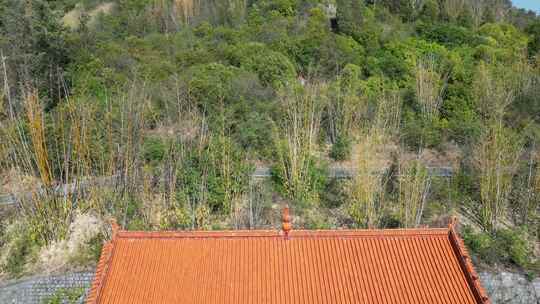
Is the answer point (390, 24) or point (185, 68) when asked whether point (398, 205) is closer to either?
point (185, 68)

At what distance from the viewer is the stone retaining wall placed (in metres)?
11.9

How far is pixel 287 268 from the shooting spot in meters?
8.24

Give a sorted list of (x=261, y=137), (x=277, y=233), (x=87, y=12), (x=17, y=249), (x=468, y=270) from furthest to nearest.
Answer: (x=87, y=12) < (x=261, y=137) < (x=17, y=249) < (x=277, y=233) < (x=468, y=270)

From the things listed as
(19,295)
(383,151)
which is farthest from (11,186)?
A: (383,151)

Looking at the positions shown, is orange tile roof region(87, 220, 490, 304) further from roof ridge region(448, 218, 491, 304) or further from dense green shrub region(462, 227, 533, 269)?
dense green shrub region(462, 227, 533, 269)

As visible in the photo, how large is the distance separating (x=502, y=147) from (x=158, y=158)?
11.4m

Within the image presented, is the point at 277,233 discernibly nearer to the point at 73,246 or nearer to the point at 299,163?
the point at 299,163

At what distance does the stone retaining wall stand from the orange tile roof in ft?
15.3

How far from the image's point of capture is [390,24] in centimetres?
3238

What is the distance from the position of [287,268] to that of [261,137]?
920 cm

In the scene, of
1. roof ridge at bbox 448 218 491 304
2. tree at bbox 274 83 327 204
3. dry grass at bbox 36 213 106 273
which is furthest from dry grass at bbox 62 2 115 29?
roof ridge at bbox 448 218 491 304

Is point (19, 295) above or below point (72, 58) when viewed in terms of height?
below

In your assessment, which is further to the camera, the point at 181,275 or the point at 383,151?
the point at 383,151

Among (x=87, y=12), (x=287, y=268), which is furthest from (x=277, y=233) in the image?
(x=87, y=12)
